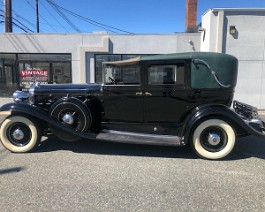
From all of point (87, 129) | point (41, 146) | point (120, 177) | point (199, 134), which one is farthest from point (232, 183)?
point (41, 146)

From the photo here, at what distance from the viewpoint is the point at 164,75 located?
5430 mm

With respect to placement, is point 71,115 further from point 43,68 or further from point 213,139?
point 43,68

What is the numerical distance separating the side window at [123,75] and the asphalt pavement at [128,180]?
1.37 m

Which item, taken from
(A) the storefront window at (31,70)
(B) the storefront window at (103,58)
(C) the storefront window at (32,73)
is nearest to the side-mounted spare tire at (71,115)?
(B) the storefront window at (103,58)

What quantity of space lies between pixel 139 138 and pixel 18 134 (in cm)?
236

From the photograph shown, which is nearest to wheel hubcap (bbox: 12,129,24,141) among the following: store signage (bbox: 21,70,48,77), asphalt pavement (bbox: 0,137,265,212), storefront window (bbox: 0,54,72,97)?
asphalt pavement (bbox: 0,137,265,212)

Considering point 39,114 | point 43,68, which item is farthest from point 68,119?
point 43,68

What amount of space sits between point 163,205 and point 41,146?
3.41 m

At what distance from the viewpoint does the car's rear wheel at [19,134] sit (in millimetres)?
5547

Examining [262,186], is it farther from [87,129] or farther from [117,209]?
[87,129]

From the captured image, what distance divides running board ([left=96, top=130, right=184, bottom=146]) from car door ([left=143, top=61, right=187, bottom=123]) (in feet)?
1.32

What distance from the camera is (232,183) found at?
412 centimetres

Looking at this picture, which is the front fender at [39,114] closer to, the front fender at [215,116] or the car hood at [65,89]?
the car hood at [65,89]

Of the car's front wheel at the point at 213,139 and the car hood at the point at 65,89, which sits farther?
the car hood at the point at 65,89
